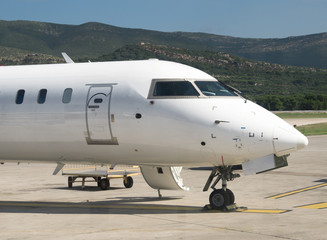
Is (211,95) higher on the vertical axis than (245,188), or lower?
higher

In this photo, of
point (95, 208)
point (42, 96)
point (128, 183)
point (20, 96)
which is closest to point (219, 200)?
point (95, 208)

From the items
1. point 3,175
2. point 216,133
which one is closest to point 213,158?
point 216,133

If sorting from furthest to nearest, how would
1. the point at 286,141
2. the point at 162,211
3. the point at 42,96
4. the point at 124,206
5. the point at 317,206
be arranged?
the point at 124,206, the point at 42,96, the point at 317,206, the point at 162,211, the point at 286,141

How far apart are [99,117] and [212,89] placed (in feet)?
11.3

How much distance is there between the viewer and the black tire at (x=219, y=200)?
16.6 meters

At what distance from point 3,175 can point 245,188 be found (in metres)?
13.5

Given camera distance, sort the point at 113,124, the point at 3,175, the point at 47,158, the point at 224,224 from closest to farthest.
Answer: the point at 224,224
the point at 113,124
the point at 47,158
the point at 3,175

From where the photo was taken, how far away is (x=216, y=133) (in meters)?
16.0

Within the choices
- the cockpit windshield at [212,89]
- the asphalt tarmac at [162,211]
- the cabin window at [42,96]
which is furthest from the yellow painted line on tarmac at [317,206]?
the cabin window at [42,96]

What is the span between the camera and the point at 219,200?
54.9 ft

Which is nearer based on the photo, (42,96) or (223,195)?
(223,195)

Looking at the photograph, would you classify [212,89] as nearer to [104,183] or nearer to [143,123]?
[143,123]

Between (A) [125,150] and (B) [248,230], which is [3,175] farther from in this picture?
(B) [248,230]

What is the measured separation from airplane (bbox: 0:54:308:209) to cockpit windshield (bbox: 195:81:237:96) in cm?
3
